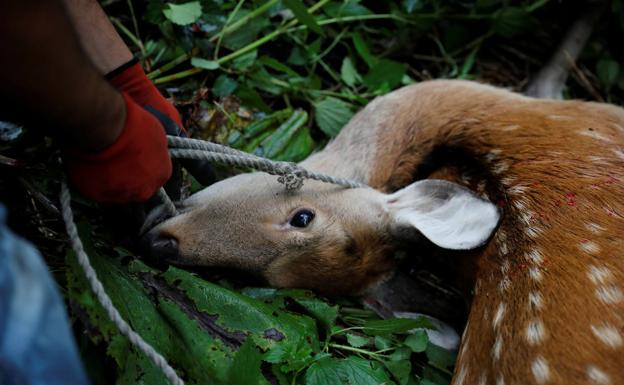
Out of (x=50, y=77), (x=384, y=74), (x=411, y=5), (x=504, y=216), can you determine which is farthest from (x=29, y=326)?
(x=411, y=5)

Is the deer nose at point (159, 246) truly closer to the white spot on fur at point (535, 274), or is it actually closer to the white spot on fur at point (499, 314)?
the white spot on fur at point (499, 314)

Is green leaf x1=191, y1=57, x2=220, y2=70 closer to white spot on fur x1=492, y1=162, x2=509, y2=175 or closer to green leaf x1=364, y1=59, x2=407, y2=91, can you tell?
green leaf x1=364, y1=59, x2=407, y2=91

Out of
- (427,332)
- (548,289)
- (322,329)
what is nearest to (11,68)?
(322,329)

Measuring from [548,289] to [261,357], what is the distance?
1.02 meters

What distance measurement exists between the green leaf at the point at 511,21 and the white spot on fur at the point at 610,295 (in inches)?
98.4

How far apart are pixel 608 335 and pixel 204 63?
2.23m

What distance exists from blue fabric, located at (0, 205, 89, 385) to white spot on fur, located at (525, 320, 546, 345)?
58.4 inches

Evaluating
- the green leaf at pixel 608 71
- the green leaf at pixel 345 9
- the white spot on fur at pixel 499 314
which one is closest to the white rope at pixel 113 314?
the white spot on fur at pixel 499 314

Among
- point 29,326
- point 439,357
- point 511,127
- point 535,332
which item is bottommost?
point 439,357

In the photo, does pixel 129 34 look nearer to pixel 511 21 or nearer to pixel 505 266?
pixel 505 266

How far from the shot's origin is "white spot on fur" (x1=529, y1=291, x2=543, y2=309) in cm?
233

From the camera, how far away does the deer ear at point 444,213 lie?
2674 millimetres

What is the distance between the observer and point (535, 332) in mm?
2266

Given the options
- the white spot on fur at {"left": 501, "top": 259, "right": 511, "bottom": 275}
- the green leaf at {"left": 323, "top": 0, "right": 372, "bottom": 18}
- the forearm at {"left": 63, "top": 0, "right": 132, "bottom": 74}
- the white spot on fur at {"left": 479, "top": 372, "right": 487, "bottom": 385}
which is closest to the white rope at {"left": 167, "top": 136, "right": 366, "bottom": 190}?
the forearm at {"left": 63, "top": 0, "right": 132, "bottom": 74}
